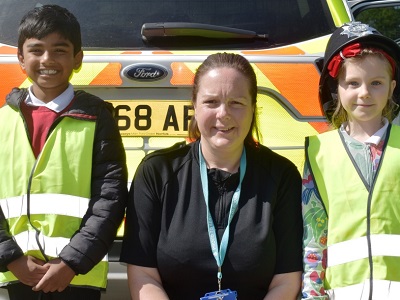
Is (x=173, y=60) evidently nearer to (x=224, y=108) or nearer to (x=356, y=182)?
(x=224, y=108)

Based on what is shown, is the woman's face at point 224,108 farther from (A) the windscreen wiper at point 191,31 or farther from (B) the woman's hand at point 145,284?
(A) the windscreen wiper at point 191,31

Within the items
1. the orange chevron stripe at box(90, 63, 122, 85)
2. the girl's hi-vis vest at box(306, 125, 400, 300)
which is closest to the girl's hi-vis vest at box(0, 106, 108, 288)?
the orange chevron stripe at box(90, 63, 122, 85)

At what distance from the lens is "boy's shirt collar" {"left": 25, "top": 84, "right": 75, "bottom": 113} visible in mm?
3129

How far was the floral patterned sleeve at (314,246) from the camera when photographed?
2.96 m

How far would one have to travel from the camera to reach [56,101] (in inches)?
124

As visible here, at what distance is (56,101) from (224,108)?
630 millimetres

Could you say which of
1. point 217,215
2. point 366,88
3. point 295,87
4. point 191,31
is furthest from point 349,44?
A: point 191,31

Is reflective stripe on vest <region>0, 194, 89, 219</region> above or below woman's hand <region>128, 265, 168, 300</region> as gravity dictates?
above

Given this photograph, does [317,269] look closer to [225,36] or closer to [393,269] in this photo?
[393,269]

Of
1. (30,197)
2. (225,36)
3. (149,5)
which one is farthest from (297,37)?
(30,197)

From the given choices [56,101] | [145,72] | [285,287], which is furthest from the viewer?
[145,72]

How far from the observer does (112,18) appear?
3.91m

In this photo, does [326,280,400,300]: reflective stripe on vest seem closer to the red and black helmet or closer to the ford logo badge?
the red and black helmet

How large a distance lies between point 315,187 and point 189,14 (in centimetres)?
127
